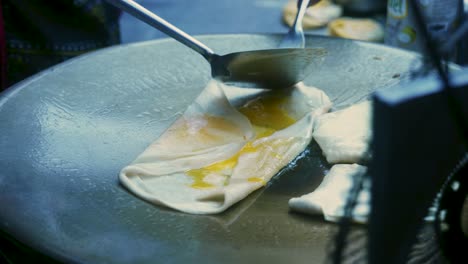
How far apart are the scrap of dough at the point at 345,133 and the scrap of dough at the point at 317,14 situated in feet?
5.23

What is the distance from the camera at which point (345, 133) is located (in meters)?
1.14

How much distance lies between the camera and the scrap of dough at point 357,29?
2457 millimetres

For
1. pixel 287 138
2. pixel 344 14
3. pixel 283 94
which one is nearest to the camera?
pixel 287 138

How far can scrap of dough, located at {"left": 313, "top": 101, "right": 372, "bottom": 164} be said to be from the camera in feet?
3.52

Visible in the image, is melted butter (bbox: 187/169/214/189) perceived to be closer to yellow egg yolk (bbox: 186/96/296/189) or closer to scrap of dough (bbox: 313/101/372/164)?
yellow egg yolk (bbox: 186/96/296/189)

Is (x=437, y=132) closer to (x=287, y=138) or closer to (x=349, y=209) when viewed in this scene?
(x=349, y=209)

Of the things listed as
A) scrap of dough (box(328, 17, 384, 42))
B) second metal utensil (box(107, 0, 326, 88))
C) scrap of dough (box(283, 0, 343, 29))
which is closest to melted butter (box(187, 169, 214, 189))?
second metal utensil (box(107, 0, 326, 88))

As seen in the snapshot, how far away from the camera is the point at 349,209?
1.66 ft

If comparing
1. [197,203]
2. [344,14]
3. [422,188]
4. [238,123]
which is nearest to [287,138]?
[238,123]

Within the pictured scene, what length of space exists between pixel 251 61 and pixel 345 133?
0.24m

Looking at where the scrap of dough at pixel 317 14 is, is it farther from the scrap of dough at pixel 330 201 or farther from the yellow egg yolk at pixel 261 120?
the scrap of dough at pixel 330 201

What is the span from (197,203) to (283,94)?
0.46 meters

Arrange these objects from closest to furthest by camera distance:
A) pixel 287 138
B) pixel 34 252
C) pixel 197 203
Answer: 1. pixel 34 252
2. pixel 197 203
3. pixel 287 138

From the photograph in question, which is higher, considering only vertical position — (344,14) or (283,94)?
(283,94)
